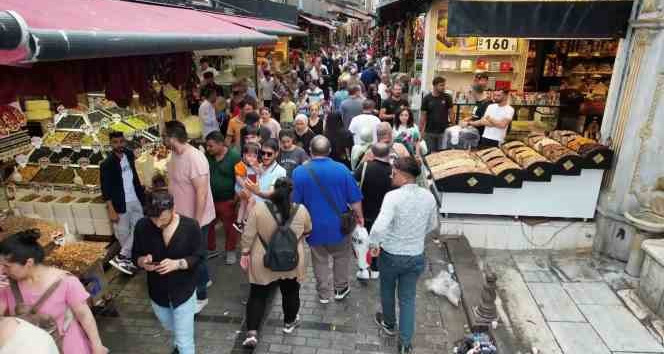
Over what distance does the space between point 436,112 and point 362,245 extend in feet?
13.0

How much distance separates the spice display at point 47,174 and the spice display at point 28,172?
5cm

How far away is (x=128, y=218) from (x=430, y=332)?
12.0 ft

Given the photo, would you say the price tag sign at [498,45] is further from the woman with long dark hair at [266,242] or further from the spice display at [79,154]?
the spice display at [79,154]

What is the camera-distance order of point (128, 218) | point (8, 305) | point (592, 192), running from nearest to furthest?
point (8, 305) → point (128, 218) → point (592, 192)

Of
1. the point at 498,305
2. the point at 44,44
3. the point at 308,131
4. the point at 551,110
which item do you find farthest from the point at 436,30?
the point at 44,44

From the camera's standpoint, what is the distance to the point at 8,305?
8.58ft

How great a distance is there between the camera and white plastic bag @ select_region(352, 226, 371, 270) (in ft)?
15.1

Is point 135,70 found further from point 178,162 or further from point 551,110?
point 551,110

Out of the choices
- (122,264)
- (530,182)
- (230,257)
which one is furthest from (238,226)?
(530,182)

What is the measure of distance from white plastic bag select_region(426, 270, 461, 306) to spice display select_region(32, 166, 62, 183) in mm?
4909

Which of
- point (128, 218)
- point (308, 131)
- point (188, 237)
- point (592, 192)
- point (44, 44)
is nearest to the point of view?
point (44, 44)

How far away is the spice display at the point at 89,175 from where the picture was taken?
535 centimetres

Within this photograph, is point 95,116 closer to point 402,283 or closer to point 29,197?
point 29,197

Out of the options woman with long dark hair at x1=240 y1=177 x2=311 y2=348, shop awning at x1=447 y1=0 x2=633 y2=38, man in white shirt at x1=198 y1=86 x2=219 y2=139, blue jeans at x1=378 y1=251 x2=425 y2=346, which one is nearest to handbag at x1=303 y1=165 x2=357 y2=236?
woman with long dark hair at x1=240 y1=177 x2=311 y2=348
